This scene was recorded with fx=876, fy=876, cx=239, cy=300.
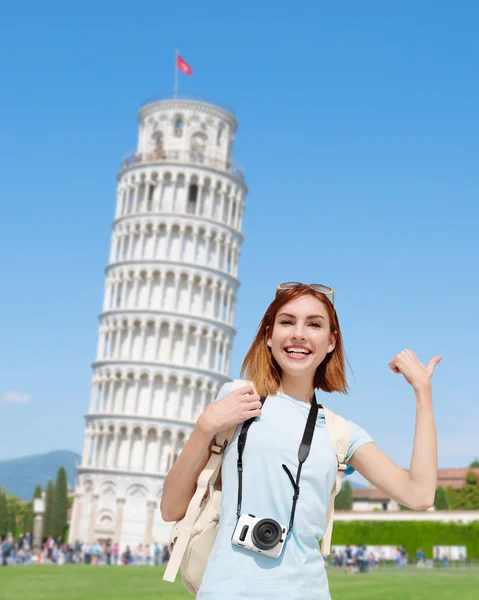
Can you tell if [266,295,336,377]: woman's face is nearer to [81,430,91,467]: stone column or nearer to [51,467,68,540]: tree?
[81,430,91,467]: stone column

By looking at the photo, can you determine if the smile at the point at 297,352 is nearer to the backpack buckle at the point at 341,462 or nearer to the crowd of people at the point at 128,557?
the backpack buckle at the point at 341,462

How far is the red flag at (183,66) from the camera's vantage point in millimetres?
82875

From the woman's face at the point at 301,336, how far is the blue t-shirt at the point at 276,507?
0.20 metres

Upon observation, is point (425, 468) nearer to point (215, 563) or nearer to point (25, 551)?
point (215, 563)

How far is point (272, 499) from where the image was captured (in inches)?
124

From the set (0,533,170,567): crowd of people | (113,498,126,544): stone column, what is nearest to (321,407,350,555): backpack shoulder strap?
(0,533,170,567): crowd of people

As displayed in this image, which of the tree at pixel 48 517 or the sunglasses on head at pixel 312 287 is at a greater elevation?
the sunglasses on head at pixel 312 287

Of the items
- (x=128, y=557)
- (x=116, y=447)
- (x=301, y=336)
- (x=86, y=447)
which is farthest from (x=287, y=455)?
(x=86, y=447)

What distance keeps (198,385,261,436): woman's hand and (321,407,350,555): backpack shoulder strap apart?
1.13ft

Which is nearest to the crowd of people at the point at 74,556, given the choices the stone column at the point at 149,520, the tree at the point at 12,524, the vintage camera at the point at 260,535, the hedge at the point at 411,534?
the stone column at the point at 149,520

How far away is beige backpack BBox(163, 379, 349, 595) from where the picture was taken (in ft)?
10.6

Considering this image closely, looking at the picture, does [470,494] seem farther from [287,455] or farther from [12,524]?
[287,455]

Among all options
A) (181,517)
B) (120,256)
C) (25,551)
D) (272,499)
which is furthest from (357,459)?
(120,256)

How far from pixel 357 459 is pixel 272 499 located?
19.7 inches
